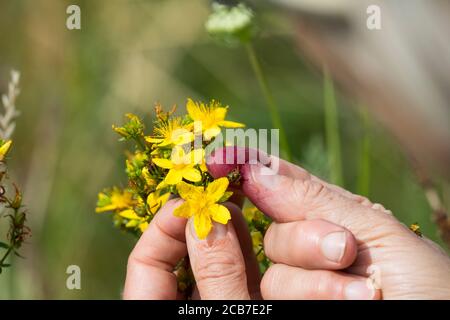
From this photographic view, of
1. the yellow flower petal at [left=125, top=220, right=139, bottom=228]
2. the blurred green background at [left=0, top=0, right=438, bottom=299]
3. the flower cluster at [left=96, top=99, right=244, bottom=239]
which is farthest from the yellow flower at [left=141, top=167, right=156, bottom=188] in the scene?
the blurred green background at [left=0, top=0, right=438, bottom=299]

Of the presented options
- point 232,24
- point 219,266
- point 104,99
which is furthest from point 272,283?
point 104,99

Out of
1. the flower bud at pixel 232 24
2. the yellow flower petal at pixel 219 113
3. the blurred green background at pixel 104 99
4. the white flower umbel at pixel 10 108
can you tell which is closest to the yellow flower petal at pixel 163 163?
the yellow flower petal at pixel 219 113

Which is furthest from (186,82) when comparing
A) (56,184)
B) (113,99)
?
(56,184)

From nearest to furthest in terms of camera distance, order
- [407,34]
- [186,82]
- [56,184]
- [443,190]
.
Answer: [407,34]
[443,190]
[56,184]
[186,82]

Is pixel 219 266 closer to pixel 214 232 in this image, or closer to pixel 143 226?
pixel 214 232

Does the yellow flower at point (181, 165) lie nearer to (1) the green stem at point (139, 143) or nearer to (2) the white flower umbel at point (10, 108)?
(1) the green stem at point (139, 143)
